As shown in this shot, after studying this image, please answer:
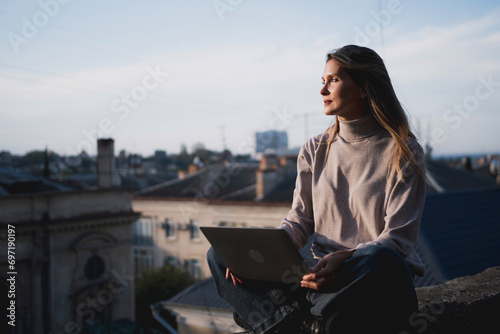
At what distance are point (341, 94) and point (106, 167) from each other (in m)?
14.7

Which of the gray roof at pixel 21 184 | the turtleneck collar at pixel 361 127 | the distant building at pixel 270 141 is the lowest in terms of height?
the gray roof at pixel 21 184

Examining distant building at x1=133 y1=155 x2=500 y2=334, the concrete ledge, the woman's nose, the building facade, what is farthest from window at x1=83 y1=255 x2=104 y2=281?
the woman's nose

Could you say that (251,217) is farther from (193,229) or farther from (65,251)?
(65,251)

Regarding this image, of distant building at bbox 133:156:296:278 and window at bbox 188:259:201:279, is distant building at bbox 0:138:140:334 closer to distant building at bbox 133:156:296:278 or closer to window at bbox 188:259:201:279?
distant building at bbox 133:156:296:278

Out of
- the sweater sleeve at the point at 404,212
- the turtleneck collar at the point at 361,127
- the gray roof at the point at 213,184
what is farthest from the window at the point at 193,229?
the sweater sleeve at the point at 404,212

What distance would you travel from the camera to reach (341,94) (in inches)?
106

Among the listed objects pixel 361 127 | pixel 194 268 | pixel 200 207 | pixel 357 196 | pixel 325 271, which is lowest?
pixel 194 268

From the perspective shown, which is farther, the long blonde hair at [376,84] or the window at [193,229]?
the window at [193,229]

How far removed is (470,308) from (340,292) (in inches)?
51.7

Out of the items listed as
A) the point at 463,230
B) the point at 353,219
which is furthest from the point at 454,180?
the point at 353,219

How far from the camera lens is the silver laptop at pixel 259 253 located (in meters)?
2.33

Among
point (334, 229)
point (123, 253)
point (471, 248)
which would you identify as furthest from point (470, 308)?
point (123, 253)

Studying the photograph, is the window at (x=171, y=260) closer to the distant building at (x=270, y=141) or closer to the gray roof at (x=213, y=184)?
the gray roof at (x=213, y=184)

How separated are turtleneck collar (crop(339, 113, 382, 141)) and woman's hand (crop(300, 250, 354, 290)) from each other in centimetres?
71
